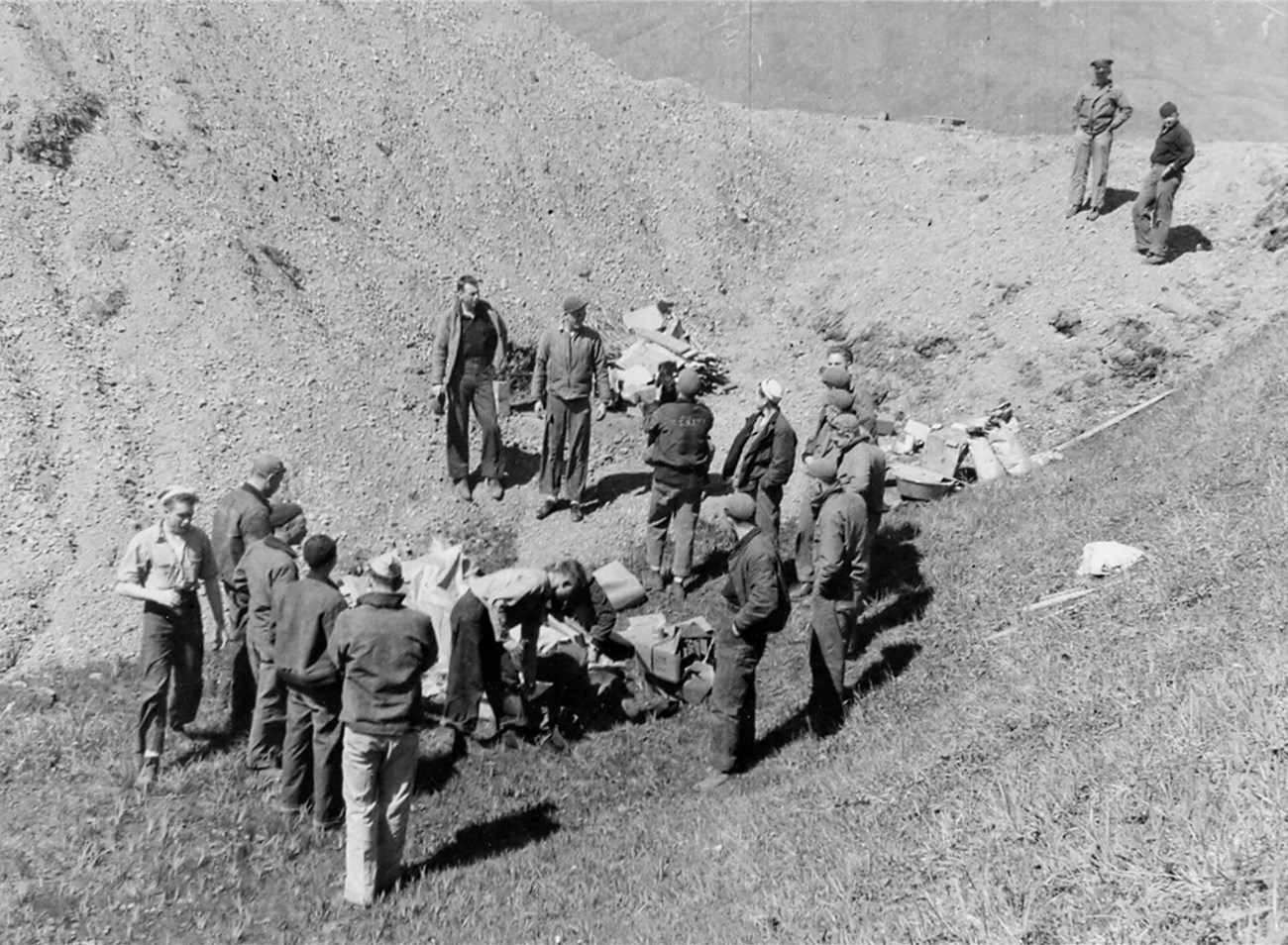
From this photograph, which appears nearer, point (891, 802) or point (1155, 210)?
point (891, 802)

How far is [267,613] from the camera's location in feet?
26.2

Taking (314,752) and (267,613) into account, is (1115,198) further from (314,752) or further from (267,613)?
(314,752)

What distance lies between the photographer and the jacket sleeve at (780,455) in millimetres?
10531

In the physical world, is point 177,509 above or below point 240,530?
above

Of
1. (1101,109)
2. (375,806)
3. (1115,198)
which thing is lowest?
(375,806)

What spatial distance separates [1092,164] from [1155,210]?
170cm

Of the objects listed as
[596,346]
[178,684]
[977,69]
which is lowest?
[178,684]

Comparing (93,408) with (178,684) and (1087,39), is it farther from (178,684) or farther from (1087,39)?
(1087,39)

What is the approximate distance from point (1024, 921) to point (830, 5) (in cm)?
3101

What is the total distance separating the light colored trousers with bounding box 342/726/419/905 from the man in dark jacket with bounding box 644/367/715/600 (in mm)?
4569

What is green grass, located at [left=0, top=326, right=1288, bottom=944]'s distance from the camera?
5.15 metres

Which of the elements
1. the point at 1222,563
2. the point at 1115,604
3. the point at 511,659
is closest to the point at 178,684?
the point at 511,659

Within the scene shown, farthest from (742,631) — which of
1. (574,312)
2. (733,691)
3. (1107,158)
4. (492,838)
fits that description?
(1107,158)

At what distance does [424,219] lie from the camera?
17125 millimetres
